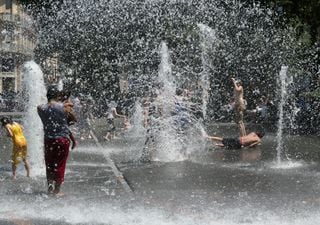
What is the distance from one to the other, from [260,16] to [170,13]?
13.4ft

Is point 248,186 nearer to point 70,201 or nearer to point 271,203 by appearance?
point 271,203

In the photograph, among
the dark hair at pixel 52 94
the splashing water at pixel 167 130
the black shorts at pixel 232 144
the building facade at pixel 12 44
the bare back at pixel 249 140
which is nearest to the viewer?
the dark hair at pixel 52 94

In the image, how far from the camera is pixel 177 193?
8.46 meters

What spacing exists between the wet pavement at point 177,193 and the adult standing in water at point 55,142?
0.25m

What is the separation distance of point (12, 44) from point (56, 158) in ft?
163

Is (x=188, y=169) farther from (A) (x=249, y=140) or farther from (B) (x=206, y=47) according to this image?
(B) (x=206, y=47)

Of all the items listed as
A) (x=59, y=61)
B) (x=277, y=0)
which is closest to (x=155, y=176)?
(x=277, y=0)

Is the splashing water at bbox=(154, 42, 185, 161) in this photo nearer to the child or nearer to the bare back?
the bare back

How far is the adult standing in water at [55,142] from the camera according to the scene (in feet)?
27.3

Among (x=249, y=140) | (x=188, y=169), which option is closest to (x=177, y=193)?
(x=188, y=169)

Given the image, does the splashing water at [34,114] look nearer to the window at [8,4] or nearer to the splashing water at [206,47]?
the splashing water at [206,47]

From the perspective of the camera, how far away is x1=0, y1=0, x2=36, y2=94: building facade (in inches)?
2144

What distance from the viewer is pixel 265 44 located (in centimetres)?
3003

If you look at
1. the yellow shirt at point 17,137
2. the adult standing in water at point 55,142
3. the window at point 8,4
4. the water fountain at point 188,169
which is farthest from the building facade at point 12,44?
the adult standing in water at point 55,142
